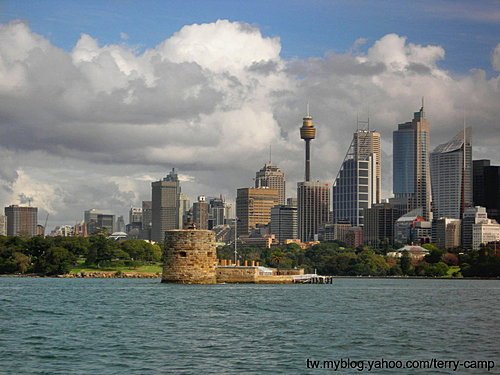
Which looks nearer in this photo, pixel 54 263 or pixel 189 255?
pixel 189 255

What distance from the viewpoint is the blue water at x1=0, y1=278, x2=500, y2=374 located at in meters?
46.2

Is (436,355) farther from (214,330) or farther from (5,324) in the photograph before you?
(5,324)

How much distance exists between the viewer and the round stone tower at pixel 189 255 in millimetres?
115625

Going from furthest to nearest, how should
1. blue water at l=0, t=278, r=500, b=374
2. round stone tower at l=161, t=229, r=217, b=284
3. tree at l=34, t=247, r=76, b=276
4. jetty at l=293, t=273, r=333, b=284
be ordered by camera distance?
tree at l=34, t=247, r=76, b=276 → jetty at l=293, t=273, r=333, b=284 → round stone tower at l=161, t=229, r=217, b=284 → blue water at l=0, t=278, r=500, b=374

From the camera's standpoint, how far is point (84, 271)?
196 meters

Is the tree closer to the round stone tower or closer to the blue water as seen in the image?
the round stone tower

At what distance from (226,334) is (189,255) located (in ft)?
190

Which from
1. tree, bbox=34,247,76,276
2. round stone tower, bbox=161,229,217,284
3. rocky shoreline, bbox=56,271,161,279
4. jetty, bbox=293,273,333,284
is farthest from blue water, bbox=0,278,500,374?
tree, bbox=34,247,76,276

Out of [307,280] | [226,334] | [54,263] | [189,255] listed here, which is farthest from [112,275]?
[226,334]

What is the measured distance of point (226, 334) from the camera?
5894 cm

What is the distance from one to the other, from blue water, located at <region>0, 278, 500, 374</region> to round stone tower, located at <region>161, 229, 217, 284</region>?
2199 centimetres

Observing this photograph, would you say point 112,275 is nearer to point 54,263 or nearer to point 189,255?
point 54,263

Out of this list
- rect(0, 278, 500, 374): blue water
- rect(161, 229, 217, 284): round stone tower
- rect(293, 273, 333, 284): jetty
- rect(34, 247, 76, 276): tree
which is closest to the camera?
rect(0, 278, 500, 374): blue water

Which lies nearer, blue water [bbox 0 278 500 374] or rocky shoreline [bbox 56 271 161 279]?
blue water [bbox 0 278 500 374]
